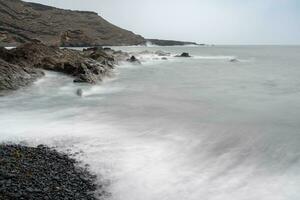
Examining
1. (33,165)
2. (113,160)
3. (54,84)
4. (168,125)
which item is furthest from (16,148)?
(54,84)

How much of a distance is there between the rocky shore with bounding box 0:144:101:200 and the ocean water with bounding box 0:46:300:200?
46 cm

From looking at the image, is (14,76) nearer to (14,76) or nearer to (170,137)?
(14,76)

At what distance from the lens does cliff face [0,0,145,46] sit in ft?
314

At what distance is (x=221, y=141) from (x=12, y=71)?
542 inches

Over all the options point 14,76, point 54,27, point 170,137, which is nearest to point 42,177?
point 170,137

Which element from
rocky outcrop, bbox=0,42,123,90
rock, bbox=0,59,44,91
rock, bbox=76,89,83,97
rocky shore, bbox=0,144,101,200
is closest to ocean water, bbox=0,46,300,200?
rock, bbox=76,89,83,97

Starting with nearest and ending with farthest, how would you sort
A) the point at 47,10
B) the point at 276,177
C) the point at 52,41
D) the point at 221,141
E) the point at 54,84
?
the point at 276,177 < the point at 221,141 < the point at 54,84 < the point at 52,41 < the point at 47,10

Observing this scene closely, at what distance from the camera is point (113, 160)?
9.83 meters

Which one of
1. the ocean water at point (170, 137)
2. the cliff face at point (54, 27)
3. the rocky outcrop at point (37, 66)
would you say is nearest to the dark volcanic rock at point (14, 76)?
the rocky outcrop at point (37, 66)

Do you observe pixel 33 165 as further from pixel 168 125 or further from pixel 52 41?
pixel 52 41

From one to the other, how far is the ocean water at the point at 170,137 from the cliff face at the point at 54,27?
205 feet

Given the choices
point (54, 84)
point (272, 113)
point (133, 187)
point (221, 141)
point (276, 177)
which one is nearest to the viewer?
point (133, 187)

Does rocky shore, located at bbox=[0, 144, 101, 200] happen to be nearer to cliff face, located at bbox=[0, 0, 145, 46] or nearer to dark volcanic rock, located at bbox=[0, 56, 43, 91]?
dark volcanic rock, located at bbox=[0, 56, 43, 91]

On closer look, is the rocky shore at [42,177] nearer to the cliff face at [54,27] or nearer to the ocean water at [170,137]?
the ocean water at [170,137]
